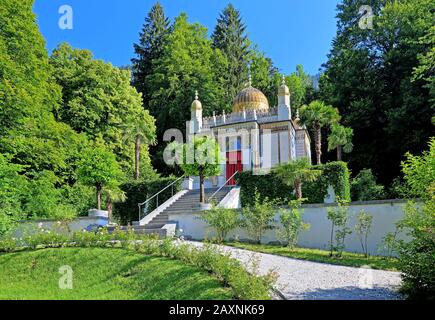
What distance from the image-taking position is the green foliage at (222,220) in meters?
15.0

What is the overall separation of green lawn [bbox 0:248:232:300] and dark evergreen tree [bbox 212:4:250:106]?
30465 mm

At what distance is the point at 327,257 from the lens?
39.9 feet

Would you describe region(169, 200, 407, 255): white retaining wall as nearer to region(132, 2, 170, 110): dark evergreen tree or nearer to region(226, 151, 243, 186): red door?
region(226, 151, 243, 186): red door

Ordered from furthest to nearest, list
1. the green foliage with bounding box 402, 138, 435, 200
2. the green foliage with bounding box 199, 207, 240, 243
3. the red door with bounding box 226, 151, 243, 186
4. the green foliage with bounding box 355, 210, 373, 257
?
the red door with bounding box 226, 151, 243, 186, the green foliage with bounding box 199, 207, 240, 243, the green foliage with bounding box 355, 210, 373, 257, the green foliage with bounding box 402, 138, 435, 200

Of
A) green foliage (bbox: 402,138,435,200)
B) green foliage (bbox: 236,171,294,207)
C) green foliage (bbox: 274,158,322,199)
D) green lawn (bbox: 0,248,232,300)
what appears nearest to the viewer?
green lawn (bbox: 0,248,232,300)

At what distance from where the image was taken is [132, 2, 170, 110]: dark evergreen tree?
147 ft

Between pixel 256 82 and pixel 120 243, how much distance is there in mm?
32123

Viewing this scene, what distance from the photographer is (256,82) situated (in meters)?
42.3

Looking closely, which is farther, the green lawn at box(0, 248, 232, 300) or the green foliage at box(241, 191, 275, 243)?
the green foliage at box(241, 191, 275, 243)

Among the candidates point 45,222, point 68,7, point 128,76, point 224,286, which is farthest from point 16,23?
point 224,286

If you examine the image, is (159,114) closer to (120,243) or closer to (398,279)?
(120,243)

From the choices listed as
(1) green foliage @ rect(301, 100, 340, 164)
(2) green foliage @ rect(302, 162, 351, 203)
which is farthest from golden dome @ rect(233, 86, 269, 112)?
(2) green foliage @ rect(302, 162, 351, 203)

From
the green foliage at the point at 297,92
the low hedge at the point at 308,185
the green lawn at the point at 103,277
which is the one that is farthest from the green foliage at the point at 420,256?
the green foliage at the point at 297,92

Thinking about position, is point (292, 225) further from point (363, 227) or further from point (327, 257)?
point (363, 227)
